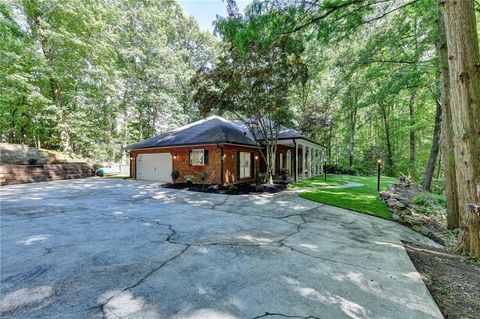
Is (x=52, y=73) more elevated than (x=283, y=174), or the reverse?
(x=52, y=73)

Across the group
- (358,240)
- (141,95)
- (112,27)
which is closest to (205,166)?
(358,240)

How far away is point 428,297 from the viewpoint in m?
2.50

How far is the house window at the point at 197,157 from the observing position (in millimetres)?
12719

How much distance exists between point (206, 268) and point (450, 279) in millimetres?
3272

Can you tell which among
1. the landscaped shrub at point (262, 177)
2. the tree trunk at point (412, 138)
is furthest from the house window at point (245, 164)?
the tree trunk at point (412, 138)

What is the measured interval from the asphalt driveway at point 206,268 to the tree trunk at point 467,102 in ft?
3.90

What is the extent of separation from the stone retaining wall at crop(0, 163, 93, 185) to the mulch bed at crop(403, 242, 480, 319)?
707 inches

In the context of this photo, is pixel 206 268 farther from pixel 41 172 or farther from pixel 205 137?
pixel 41 172

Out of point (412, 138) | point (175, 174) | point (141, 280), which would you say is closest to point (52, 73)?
point (175, 174)

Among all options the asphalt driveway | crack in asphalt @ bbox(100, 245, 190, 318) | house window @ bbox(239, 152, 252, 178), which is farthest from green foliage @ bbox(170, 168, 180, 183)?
crack in asphalt @ bbox(100, 245, 190, 318)

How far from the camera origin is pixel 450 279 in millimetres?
2998

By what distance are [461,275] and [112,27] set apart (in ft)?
90.3

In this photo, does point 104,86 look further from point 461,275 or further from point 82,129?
point 461,275

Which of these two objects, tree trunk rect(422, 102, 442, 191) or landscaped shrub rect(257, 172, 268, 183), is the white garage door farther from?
tree trunk rect(422, 102, 442, 191)
